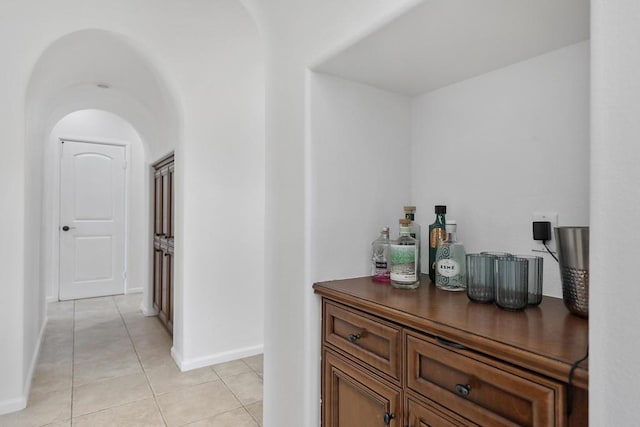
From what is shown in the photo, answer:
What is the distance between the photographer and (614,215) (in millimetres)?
618

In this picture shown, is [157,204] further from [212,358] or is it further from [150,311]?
[212,358]

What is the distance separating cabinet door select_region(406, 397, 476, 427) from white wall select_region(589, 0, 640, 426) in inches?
14.0

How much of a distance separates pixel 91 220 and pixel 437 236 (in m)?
5.13

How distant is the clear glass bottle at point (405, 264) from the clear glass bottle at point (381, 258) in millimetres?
133

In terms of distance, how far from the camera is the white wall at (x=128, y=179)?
15.9 ft

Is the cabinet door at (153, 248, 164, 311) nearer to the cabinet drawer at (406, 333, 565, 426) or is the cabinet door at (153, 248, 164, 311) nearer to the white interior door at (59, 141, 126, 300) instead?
the white interior door at (59, 141, 126, 300)

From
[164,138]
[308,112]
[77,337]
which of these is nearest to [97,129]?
[164,138]

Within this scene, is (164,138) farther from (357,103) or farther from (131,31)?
(357,103)

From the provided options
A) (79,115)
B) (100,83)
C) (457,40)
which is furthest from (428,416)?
(79,115)

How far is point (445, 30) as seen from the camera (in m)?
1.13

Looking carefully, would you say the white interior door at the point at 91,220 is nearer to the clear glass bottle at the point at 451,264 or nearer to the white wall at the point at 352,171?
the white wall at the point at 352,171

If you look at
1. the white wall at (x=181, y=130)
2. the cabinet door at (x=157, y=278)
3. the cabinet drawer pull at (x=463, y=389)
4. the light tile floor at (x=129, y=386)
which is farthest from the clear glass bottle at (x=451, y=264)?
the cabinet door at (x=157, y=278)

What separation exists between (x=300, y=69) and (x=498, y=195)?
91cm

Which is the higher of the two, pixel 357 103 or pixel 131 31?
pixel 131 31
